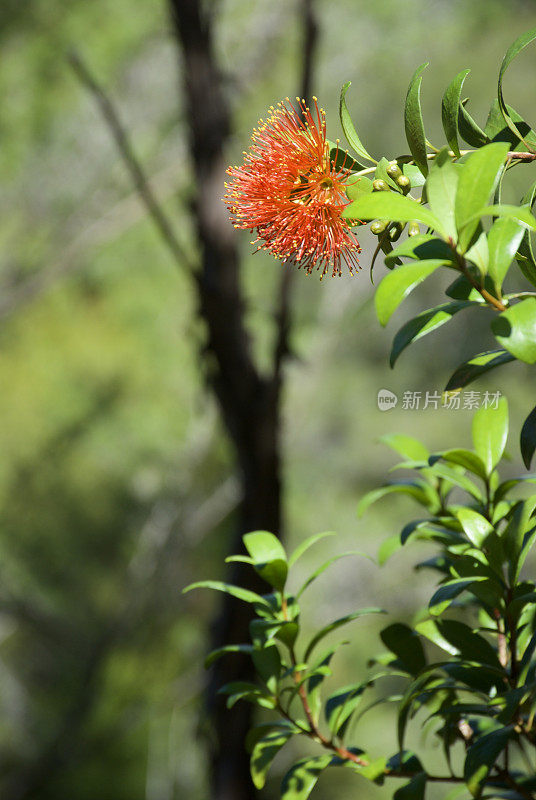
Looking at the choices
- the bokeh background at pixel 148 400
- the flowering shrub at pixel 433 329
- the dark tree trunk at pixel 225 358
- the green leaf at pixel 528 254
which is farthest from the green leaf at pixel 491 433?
the bokeh background at pixel 148 400

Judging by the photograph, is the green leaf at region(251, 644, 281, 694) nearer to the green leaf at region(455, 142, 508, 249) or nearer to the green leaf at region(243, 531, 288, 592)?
the green leaf at region(243, 531, 288, 592)

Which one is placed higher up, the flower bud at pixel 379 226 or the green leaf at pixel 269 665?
the flower bud at pixel 379 226

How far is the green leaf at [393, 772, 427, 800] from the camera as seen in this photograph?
383mm

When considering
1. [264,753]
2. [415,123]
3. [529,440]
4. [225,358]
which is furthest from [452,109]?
[225,358]

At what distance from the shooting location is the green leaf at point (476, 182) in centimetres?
27

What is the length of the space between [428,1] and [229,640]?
1.75 metres

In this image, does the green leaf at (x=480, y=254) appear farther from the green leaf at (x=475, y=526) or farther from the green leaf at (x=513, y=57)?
the green leaf at (x=475, y=526)

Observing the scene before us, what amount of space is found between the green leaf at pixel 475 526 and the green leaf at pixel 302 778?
5.9 inches

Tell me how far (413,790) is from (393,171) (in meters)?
0.30

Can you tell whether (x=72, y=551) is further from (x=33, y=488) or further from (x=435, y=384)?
(x=435, y=384)

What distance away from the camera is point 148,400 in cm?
205

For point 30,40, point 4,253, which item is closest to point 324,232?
point 4,253

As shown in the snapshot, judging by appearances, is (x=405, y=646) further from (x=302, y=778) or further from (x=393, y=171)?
(x=393, y=171)

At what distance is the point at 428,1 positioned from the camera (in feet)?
6.53
